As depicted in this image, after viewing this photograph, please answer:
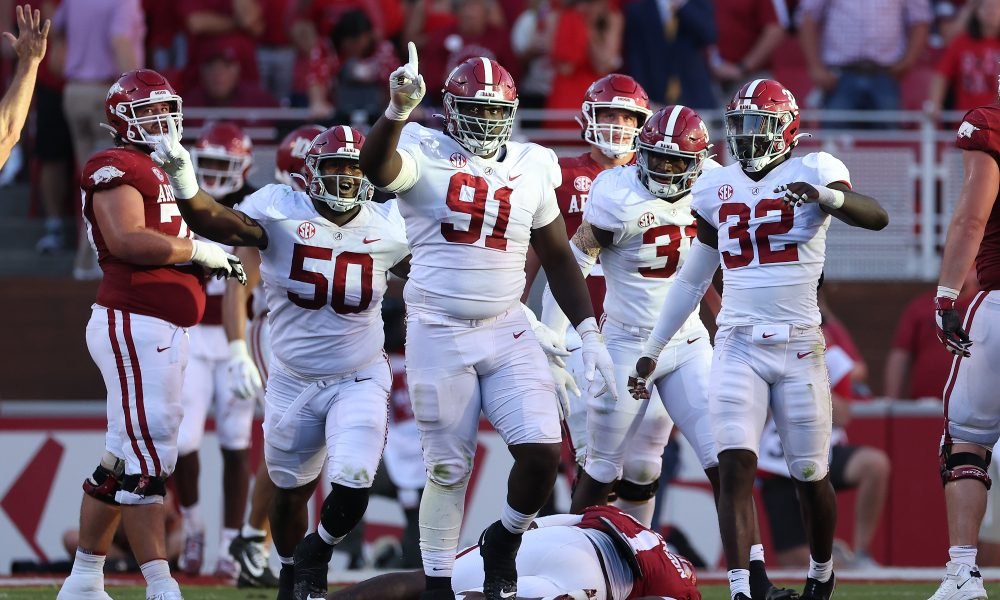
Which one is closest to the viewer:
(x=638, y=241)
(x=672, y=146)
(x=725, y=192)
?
(x=725, y=192)

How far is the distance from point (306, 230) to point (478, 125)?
0.93 m

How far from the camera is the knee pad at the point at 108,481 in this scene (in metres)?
6.89

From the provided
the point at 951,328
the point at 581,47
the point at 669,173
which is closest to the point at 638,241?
the point at 669,173

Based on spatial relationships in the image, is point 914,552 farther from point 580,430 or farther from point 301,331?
point 301,331

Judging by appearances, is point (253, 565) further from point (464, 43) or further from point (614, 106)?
point (464, 43)

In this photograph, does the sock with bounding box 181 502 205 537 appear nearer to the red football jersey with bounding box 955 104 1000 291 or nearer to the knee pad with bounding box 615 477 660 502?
the knee pad with bounding box 615 477 660 502

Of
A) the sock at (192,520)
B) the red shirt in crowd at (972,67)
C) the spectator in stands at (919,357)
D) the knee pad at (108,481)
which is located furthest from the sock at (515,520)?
the red shirt in crowd at (972,67)

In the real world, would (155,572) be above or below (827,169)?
below

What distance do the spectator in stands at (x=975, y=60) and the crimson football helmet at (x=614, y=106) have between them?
4159mm

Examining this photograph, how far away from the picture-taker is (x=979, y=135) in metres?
6.48

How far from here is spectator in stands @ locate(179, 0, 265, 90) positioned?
11781 mm

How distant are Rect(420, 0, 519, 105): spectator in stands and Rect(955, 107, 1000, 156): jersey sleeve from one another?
5333mm

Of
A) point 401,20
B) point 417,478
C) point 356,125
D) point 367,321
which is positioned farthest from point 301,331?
point 401,20

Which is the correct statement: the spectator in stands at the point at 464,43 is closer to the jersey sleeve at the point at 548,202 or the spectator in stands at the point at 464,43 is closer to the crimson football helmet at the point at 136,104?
the crimson football helmet at the point at 136,104
